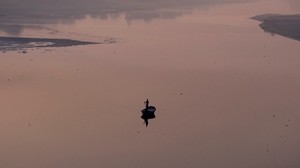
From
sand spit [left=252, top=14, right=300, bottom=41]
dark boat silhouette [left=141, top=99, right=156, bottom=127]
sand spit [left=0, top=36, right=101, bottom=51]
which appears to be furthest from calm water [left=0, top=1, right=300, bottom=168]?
sand spit [left=252, top=14, right=300, bottom=41]

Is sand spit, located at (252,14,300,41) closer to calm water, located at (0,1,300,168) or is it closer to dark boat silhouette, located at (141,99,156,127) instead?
calm water, located at (0,1,300,168)

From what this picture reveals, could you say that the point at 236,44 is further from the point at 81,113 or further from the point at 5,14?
the point at 5,14

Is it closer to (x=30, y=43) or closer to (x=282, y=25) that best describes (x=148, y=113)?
(x=30, y=43)

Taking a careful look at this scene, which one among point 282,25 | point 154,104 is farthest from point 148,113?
point 282,25

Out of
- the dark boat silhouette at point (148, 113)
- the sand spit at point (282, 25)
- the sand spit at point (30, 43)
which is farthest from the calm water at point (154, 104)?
the sand spit at point (282, 25)

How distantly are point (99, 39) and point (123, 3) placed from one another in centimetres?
4864

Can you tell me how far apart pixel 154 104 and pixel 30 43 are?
79.1 feet

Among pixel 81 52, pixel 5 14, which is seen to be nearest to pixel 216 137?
pixel 81 52

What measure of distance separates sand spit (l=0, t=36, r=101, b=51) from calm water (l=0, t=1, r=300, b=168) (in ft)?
6.82

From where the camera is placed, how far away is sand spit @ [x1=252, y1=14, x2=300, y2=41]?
59.5 m

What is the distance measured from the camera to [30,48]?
156 feet

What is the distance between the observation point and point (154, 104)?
1172 inches

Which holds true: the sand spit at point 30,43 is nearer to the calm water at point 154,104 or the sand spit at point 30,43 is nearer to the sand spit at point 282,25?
the calm water at point 154,104

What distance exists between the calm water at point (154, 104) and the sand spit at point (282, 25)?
6.29 metres
